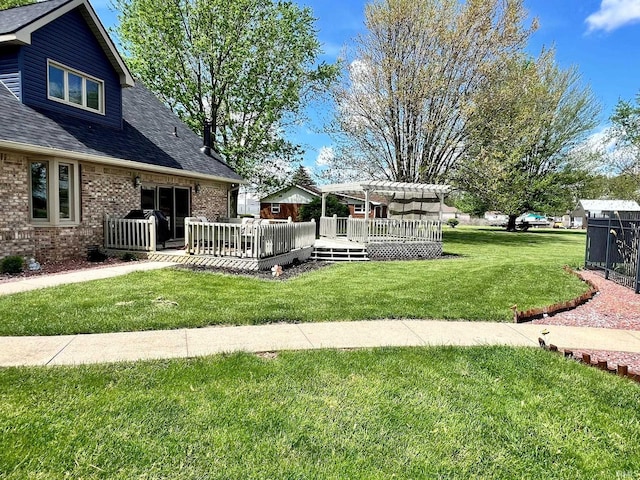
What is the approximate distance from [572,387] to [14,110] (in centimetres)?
1257

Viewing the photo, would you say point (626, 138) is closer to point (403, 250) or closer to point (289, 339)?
point (403, 250)

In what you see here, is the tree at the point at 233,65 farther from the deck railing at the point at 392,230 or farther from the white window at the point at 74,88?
the deck railing at the point at 392,230

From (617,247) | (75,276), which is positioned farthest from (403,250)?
(75,276)

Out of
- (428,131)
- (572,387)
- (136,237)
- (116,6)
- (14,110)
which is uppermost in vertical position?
(116,6)

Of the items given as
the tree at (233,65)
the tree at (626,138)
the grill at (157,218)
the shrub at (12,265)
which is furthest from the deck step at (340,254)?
the tree at (626,138)

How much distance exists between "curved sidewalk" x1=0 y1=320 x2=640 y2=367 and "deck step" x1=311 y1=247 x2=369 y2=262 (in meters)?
8.57

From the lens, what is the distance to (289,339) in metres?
4.80

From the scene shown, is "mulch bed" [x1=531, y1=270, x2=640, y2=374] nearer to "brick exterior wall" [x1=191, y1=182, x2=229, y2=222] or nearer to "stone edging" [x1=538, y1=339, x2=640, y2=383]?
"stone edging" [x1=538, y1=339, x2=640, y2=383]

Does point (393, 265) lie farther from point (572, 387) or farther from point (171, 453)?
point (171, 453)

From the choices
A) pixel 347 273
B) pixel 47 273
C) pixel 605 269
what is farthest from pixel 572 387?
pixel 47 273

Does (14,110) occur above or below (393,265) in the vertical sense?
above

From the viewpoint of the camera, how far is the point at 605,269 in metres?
10.1

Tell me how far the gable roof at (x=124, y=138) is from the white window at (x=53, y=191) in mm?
501

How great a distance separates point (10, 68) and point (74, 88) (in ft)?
5.65
